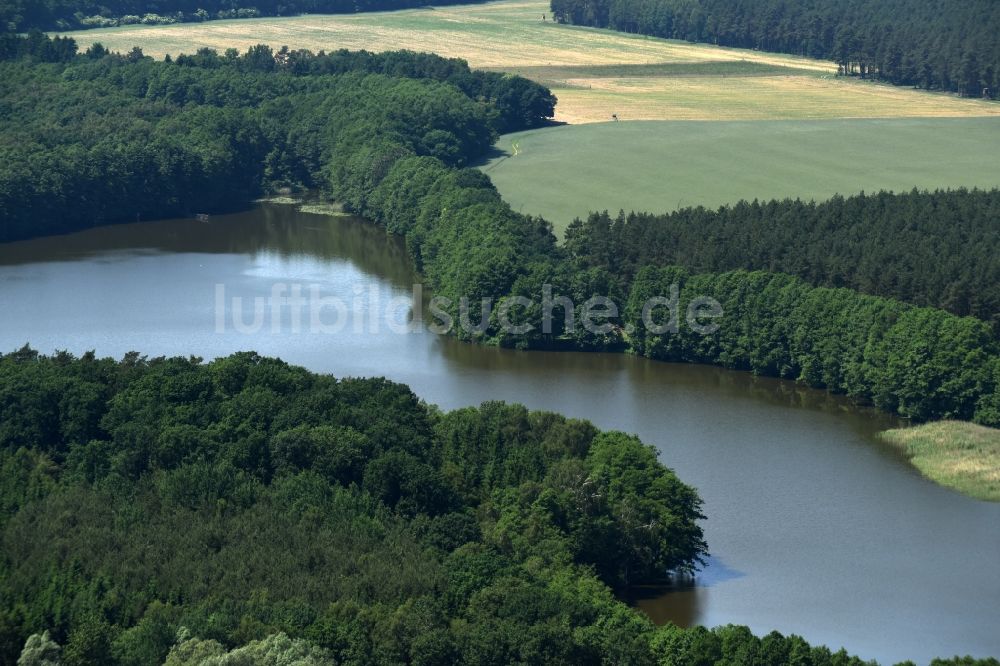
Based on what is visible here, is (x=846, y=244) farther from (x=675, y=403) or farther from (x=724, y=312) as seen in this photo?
(x=675, y=403)

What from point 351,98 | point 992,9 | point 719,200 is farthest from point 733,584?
point 992,9

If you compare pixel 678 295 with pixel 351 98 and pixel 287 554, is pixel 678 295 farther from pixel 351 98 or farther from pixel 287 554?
pixel 351 98

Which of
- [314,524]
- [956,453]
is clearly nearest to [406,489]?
[314,524]

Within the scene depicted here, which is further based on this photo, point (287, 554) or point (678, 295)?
point (678, 295)

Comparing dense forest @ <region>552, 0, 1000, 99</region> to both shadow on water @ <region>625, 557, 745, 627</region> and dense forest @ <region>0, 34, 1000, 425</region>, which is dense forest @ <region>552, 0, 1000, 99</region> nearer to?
dense forest @ <region>0, 34, 1000, 425</region>

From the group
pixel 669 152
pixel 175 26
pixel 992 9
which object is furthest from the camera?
pixel 175 26

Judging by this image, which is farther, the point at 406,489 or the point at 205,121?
the point at 205,121
